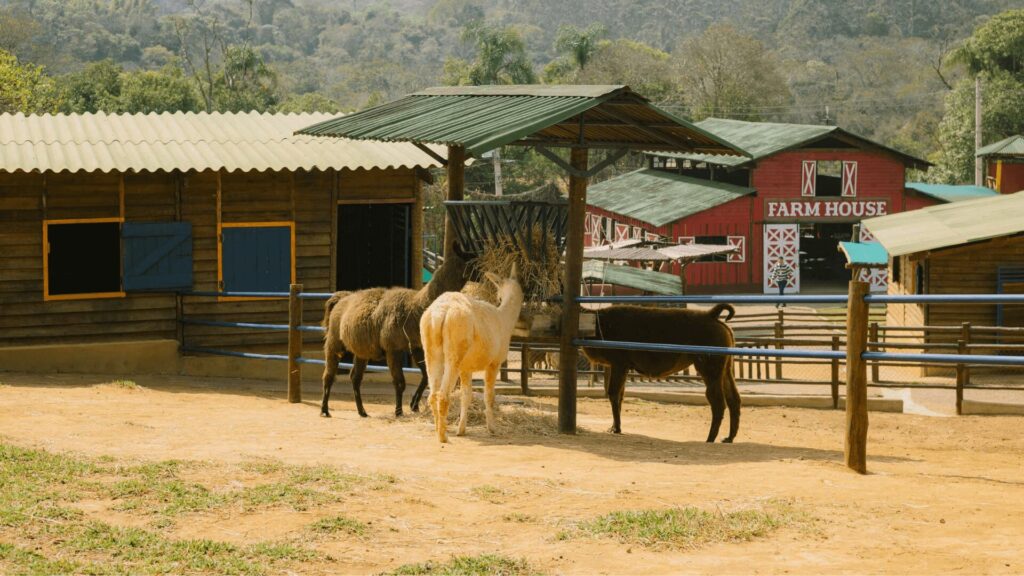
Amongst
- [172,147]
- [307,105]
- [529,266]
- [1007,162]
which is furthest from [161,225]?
[307,105]

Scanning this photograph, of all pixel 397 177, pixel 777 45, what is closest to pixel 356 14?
pixel 777 45

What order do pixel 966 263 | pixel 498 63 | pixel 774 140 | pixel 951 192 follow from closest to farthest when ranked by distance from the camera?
1. pixel 966 263
2. pixel 774 140
3. pixel 951 192
4. pixel 498 63

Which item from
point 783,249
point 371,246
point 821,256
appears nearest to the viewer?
point 371,246

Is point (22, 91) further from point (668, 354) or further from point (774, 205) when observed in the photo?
point (668, 354)

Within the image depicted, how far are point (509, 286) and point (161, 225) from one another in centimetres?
759

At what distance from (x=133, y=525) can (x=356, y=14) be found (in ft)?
561

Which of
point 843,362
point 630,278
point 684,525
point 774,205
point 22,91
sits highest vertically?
point 22,91

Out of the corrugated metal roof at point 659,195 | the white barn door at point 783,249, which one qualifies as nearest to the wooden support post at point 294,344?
the corrugated metal roof at point 659,195

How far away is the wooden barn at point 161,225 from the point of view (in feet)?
52.9

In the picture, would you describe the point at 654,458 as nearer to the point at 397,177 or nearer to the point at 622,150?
the point at 622,150

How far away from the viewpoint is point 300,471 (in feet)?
26.6

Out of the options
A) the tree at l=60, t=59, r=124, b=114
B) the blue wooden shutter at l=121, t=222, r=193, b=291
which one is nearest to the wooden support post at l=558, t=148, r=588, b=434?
the blue wooden shutter at l=121, t=222, r=193, b=291

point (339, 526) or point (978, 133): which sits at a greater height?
point (978, 133)

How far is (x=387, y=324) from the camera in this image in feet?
39.4
